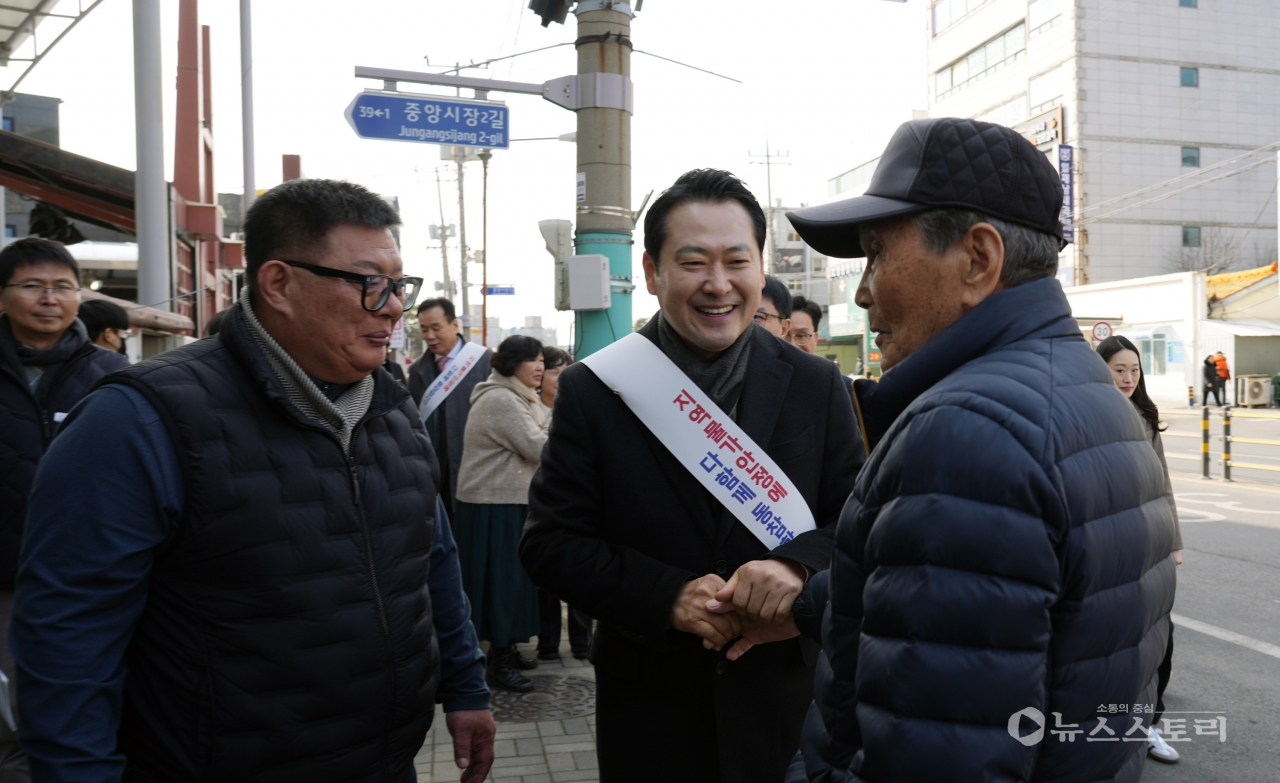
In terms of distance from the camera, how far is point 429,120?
8.52 m

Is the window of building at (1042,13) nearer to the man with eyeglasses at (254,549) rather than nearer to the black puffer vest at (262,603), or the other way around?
the man with eyeglasses at (254,549)

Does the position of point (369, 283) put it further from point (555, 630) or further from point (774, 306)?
point (555, 630)

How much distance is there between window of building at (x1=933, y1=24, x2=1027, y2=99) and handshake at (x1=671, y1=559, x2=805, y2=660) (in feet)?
147

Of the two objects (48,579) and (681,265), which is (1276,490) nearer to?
(681,265)

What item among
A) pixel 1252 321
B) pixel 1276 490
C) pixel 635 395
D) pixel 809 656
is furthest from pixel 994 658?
pixel 1252 321

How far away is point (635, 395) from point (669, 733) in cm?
82

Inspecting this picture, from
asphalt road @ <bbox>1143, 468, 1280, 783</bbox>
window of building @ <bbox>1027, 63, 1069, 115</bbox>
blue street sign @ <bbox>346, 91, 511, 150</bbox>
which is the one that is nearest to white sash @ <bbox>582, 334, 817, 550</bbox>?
asphalt road @ <bbox>1143, 468, 1280, 783</bbox>

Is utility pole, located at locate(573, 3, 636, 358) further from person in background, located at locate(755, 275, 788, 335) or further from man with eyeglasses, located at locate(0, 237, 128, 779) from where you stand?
man with eyeglasses, located at locate(0, 237, 128, 779)

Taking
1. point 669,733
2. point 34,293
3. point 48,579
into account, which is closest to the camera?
point 48,579

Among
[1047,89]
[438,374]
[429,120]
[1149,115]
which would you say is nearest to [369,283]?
[438,374]

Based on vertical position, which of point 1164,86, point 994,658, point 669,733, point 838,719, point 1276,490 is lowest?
point 1276,490

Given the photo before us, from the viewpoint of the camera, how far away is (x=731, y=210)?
2.38 meters

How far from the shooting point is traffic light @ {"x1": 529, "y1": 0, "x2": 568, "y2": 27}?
258 inches

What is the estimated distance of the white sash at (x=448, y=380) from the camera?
21.2 ft
